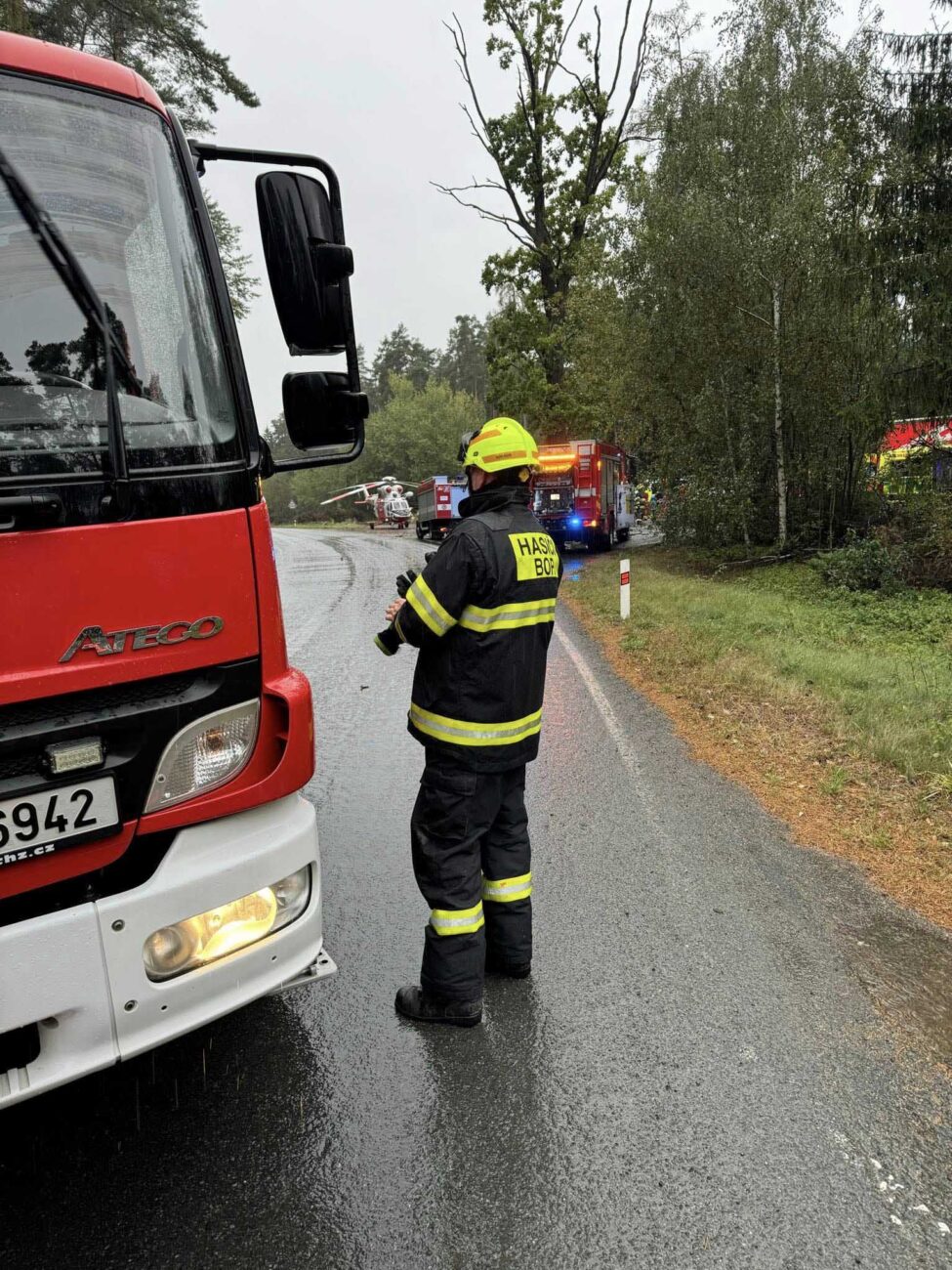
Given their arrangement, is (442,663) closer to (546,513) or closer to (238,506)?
(238,506)

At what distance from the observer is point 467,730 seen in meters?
2.84

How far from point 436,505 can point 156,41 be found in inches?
626

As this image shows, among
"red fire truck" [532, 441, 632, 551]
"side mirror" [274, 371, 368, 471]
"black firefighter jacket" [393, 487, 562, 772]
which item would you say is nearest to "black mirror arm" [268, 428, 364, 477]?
"side mirror" [274, 371, 368, 471]

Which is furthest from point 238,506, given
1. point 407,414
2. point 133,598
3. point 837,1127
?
point 407,414

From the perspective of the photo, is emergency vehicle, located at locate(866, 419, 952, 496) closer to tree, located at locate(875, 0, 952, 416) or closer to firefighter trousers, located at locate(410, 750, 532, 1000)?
tree, located at locate(875, 0, 952, 416)

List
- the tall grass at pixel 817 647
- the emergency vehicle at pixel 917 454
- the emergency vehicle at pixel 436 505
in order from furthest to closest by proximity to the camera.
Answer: the emergency vehicle at pixel 436 505 < the emergency vehicle at pixel 917 454 < the tall grass at pixel 817 647

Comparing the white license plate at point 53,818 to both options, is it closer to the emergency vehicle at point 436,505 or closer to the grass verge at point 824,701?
the grass verge at point 824,701

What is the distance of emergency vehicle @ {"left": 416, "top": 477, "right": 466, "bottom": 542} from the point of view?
1112 inches

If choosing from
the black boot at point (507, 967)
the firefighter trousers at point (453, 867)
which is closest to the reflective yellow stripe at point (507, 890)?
the firefighter trousers at point (453, 867)

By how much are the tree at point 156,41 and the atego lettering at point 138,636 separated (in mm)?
12729

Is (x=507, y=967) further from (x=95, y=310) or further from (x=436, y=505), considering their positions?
(x=436, y=505)

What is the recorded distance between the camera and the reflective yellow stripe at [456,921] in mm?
2877

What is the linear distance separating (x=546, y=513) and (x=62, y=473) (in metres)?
20.0

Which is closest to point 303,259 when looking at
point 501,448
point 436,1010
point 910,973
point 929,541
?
point 501,448
